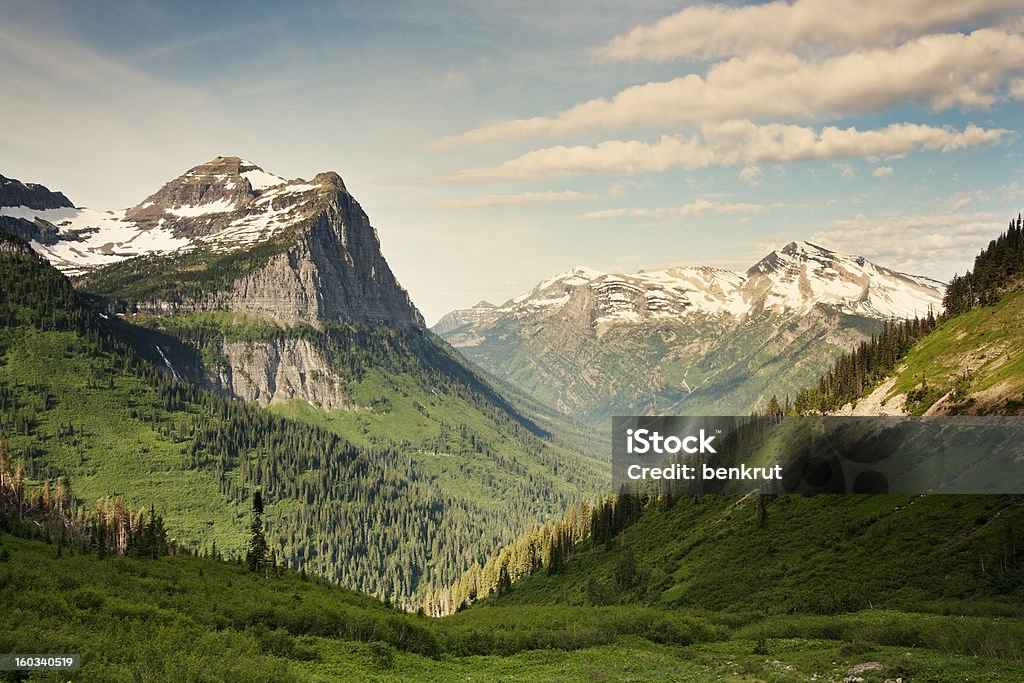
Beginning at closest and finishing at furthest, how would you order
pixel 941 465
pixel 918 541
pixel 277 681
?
pixel 277 681
pixel 918 541
pixel 941 465

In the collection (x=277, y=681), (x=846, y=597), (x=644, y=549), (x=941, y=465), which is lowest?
(x=644, y=549)

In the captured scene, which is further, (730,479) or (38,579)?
(730,479)

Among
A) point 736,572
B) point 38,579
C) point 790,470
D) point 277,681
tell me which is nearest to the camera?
point 277,681

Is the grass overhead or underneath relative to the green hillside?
overhead

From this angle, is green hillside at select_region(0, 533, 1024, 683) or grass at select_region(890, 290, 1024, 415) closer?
green hillside at select_region(0, 533, 1024, 683)

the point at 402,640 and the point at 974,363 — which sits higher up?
the point at 974,363

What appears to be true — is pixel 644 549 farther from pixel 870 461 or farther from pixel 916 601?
pixel 916 601

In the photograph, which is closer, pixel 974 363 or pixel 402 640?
pixel 402 640

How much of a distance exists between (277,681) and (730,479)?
147836mm

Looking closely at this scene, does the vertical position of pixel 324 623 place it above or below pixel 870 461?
below

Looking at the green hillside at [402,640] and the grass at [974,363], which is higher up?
the grass at [974,363]

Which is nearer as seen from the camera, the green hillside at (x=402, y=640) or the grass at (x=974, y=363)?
the green hillside at (x=402, y=640)

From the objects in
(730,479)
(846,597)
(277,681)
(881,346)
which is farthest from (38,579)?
(881,346)

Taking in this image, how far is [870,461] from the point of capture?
414 ft
